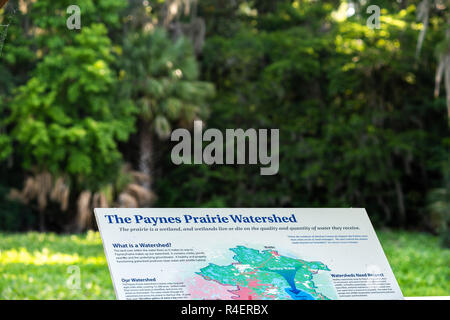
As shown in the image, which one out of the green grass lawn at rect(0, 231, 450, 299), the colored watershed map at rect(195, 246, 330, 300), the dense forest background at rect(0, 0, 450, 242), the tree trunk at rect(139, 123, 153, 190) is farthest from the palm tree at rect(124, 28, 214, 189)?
the colored watershed map at rect(195, 246, 330, 300)

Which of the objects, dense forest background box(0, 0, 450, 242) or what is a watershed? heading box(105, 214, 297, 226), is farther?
dense forest background box(0, 0, 450, 242)

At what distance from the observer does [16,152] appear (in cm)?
1766

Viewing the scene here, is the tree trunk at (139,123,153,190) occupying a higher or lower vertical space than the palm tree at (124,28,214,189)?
lower

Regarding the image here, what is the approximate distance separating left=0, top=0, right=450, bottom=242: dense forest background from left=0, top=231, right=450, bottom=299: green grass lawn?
314cm

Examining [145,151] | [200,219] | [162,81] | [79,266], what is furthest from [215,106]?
[200,219]

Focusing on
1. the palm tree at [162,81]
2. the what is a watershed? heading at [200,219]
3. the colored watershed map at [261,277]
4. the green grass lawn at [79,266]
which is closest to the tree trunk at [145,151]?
the palm tree at [162,81]

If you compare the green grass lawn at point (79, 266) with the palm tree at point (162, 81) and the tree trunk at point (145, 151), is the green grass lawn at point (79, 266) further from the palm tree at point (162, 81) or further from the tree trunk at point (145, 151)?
the palm tree at point (162, 81)

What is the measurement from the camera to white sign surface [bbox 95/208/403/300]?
125 inches

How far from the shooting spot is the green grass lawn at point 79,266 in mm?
7832

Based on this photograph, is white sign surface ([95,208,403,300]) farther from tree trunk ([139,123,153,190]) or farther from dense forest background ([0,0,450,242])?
tree trunk ([139,123,153,190])

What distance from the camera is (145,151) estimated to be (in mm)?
18266
